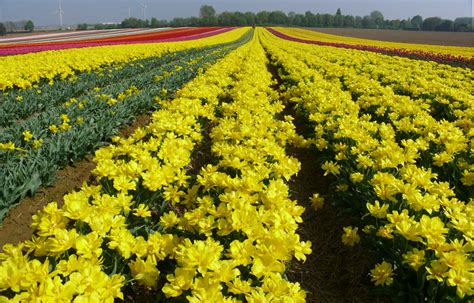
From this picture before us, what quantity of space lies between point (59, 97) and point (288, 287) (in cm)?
992

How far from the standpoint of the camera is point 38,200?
4855 mm

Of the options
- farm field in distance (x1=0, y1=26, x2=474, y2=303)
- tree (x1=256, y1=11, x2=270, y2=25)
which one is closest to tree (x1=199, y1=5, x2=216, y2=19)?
tree (x1=256, y1=11, x2=270, y2=25)

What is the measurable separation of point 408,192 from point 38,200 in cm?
451

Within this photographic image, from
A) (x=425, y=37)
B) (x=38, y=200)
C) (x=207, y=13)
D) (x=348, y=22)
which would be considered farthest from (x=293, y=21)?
(x=38, y=200)

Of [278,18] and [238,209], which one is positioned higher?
[278,18]

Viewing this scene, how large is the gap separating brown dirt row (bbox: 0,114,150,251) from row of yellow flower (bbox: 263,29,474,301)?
365 cm

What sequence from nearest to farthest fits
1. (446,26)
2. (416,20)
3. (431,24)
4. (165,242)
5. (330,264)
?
(165,242) < (330,264) < (446,26) < (431,24) < (416,20)

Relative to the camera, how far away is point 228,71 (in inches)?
492

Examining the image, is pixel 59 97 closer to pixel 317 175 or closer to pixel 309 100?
pixel 309 100

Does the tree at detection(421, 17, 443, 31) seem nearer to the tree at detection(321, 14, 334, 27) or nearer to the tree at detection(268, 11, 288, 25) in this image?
the tree at detection(321, 14, 334, 27)

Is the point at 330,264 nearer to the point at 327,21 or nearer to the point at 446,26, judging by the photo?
the point at 446,26

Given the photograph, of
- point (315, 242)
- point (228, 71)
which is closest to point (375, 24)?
point (228, 71)

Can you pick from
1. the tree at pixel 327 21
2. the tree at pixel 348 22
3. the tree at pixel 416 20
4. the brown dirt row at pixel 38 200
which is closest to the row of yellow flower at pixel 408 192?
the brown dirt row at pixel 38 200

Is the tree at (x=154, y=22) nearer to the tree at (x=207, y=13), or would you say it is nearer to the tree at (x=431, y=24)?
the tree at (x=207, y=13)
